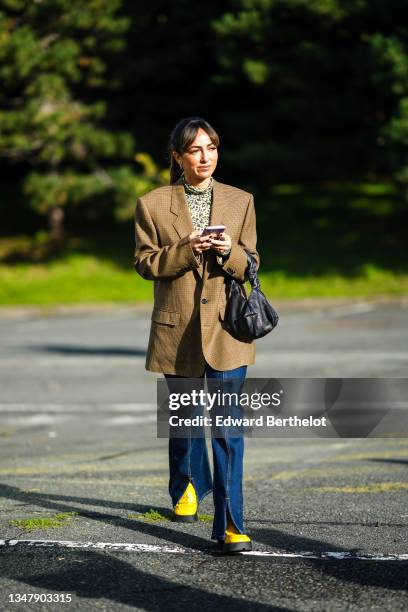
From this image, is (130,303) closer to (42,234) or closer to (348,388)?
(42,234)

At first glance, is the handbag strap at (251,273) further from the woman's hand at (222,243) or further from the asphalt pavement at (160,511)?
the asphalt pavement at (160,511)

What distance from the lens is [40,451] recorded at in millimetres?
8492

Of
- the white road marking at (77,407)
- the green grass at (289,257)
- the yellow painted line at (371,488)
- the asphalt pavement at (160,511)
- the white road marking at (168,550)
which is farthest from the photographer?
the green grass at (289,257)

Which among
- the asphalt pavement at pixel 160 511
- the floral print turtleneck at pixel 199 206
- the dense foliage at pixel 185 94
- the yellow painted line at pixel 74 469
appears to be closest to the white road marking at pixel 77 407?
the asphalt pavement at pixel 160 511

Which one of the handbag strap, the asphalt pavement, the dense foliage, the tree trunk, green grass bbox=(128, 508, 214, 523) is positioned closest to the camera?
the asphalt pavement

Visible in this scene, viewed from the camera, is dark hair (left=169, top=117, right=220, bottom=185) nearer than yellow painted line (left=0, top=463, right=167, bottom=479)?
Yes

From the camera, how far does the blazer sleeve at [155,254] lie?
5.17m

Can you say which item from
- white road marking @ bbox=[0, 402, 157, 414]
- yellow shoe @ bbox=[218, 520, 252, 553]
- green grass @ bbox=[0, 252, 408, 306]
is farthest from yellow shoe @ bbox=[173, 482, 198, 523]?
green grass @ bbox=[0, 252, 408, 306]

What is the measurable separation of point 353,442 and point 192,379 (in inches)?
145

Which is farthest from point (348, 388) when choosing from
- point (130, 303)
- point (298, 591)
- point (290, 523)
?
point (130, 303)

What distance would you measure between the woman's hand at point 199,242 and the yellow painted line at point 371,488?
7.11 ft

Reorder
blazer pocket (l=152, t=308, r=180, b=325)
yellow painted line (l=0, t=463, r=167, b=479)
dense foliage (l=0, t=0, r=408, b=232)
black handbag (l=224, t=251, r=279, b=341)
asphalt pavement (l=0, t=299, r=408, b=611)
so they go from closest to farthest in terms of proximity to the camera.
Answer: asphalt pavement (l=0, t=299, r=408, b=611) → black handbag (l=224, t=251, r=279, b=341) → blazer pocket (l=152, t=308, r=180, b=325) → yellow painted line (l=0, t=463, r=167, b=479) → dense foliage (l=0, t=0, r=408, b=232)

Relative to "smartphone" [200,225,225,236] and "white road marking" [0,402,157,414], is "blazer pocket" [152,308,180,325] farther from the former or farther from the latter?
"white road marking" [0,402,157,414]

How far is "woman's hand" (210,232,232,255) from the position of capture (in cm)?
506
